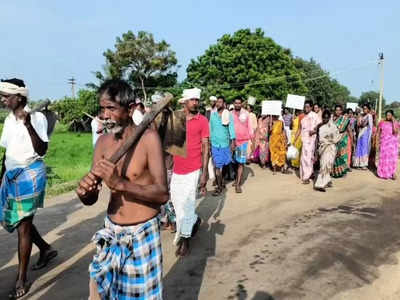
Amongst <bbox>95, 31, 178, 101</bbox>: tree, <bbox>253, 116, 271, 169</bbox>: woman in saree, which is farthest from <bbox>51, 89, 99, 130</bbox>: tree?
<bbox>253, 116, 271, 169</bbox>: woman in saree

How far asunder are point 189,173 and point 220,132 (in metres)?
2.97

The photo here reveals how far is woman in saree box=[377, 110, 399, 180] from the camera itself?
31.5 ft

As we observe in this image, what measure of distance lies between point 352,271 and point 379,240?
4.15ft

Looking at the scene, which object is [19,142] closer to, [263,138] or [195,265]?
[195,265]

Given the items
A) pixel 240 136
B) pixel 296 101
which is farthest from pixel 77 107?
pixel 240 136

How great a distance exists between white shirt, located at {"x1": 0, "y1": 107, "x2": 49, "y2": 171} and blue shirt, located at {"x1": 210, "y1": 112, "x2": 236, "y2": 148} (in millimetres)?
4213

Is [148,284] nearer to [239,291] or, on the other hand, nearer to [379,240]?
[239,291]

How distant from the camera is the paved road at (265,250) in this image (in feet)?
12.3

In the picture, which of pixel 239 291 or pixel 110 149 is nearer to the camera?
pixel 110 149

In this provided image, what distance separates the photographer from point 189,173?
478 centimetres

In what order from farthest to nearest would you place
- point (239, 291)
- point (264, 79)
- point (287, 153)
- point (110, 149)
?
1. point (264, 79)
2. point (287, 153)
3. point (239, 291)
4. point (110, 149)

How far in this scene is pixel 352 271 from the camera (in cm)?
410

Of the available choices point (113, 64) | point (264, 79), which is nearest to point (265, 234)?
point (264, 79)

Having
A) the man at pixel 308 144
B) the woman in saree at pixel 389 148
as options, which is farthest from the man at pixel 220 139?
the woman in saree at pixel 389 148
